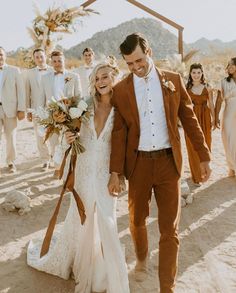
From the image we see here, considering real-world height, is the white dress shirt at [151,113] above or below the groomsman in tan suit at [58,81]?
below

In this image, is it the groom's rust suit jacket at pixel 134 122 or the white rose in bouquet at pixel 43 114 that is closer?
the groom's rust suit jacket at pixel 134 122

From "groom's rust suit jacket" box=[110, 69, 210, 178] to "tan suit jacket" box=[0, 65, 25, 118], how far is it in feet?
15.4

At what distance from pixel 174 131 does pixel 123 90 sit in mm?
580

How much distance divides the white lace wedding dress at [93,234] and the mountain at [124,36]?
73.2m

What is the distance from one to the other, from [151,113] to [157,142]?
Answer: 0.86 ft

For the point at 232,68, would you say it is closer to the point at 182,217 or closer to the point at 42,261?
the point at 182,217

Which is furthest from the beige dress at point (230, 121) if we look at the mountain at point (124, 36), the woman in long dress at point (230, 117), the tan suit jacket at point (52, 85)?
the mountain at point (124, 36)

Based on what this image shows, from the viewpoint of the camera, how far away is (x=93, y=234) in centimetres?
414

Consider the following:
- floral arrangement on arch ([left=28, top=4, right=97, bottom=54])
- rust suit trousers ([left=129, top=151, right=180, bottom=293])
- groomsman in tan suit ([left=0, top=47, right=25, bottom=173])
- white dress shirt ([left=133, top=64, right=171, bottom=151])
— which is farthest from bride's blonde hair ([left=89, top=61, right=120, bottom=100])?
floral arrangement on arch ([left=28, top=4, right=97, bottom=54])

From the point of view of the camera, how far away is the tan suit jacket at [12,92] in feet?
26.8

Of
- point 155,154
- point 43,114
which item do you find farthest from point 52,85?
point 155,154

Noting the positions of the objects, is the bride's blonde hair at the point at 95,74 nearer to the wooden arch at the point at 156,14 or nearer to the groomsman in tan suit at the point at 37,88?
the groomsman in tan suit at the point at 37,88

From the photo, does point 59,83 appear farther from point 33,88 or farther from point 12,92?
point 12,92

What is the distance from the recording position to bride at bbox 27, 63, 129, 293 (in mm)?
3916
